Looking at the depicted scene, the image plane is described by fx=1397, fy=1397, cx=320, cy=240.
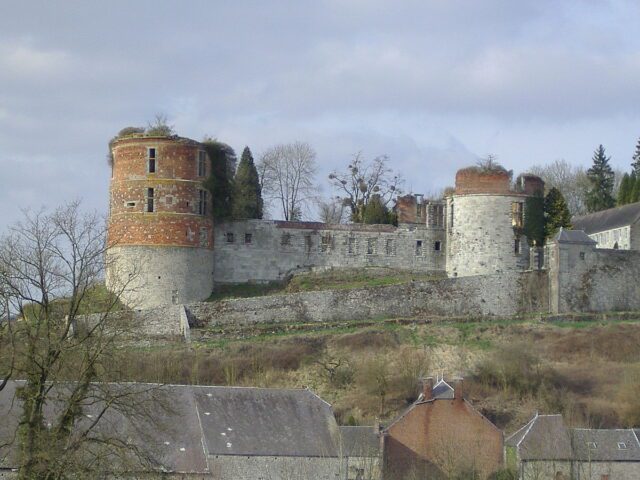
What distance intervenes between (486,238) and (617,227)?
6.58m

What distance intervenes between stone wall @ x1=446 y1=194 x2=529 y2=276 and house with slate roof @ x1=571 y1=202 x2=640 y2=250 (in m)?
4.73

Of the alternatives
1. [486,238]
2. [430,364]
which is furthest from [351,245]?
[430,364]

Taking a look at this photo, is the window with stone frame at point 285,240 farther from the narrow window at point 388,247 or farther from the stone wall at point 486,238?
the stone wall at point 486,238

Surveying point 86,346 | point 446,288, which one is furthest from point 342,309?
point 86,346

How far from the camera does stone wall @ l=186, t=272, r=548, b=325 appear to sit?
50.6 m

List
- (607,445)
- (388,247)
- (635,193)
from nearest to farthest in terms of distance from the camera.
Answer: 1. (607,445)
2. (388,247)
3. (635,193)

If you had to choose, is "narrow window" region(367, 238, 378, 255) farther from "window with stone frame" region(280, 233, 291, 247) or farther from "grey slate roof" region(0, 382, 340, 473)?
"grey slate roof" region(0, 382, 340, 473)

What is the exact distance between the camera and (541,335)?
165 ft

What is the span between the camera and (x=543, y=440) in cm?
4006

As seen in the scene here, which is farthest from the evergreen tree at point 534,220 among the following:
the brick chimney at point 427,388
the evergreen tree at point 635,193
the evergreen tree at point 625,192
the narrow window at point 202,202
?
the brick chimney at point 427,388

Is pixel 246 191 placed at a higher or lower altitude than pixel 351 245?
higher

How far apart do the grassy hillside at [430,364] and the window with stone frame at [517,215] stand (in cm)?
496

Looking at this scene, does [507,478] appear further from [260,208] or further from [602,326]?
[260,208]

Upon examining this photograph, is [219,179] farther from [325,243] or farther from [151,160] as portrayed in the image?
[325,243]
